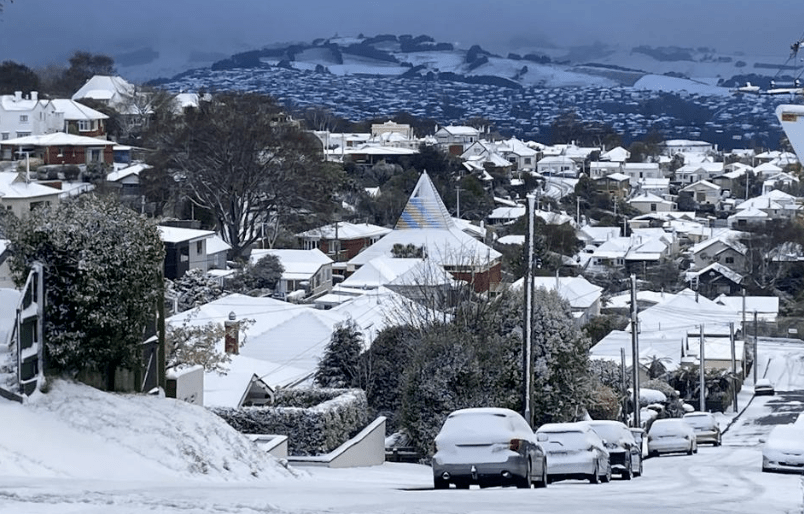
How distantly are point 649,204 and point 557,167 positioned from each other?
28.6 meters

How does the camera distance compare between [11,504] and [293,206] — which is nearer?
[11,504]

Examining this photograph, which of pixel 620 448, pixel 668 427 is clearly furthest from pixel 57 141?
pixel 620 448

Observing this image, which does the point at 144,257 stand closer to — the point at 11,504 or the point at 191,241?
the point at 11,504

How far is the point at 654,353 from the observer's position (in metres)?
63.2

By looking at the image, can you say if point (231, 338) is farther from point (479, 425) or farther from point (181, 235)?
point (181, 235)

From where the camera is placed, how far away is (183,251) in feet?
191

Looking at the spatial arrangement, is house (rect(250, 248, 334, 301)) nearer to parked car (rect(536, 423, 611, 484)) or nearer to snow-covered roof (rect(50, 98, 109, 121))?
snow-covered roof (rect(50, 98, 109, 121))

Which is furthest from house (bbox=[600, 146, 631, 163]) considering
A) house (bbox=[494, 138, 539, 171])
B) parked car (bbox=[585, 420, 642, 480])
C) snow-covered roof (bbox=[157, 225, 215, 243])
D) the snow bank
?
the snow bank

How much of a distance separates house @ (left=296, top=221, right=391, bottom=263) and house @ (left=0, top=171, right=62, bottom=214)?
1567cm

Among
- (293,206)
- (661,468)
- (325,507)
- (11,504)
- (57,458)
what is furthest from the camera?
(293,206)

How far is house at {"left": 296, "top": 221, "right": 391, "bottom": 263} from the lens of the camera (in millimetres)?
78125

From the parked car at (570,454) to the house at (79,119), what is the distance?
88.7 metres

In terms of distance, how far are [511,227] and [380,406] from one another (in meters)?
65.3

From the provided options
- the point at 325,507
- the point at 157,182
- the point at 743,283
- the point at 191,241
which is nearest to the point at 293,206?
the point at 157,182
